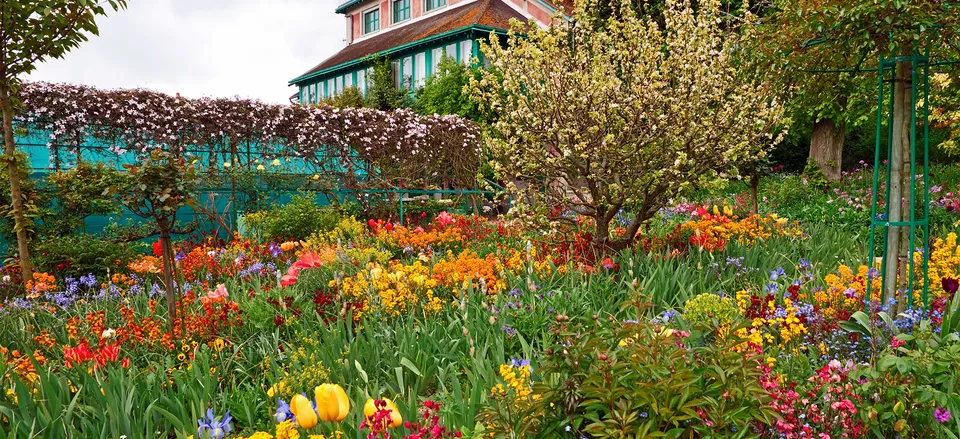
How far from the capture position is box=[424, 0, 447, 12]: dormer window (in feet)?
75.5

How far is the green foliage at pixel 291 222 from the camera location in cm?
788

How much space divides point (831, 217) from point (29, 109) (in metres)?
11.9

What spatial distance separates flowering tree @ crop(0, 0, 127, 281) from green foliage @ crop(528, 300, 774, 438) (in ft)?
14.4

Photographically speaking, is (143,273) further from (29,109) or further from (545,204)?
(29,109)

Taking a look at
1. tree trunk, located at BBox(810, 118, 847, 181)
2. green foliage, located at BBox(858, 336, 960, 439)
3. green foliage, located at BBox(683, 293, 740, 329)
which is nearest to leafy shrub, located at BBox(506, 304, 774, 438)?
green foliage, located at BBox(858, 336, 960, 439)

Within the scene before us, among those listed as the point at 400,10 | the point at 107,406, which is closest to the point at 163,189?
the point at 107,406

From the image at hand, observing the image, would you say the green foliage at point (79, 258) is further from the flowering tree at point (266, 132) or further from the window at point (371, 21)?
the window at point (371, 21)

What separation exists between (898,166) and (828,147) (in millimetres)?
11889

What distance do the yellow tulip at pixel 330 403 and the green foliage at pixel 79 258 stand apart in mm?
5069

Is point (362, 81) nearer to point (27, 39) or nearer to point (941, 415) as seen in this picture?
point (27, 39)

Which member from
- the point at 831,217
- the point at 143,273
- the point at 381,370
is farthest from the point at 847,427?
the point at 831,217

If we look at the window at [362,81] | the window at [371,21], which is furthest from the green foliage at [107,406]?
the window at [371,21]

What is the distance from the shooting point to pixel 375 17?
1035 inches

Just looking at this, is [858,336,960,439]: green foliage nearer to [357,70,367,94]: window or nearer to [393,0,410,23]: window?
[357,70,367,94]: window
